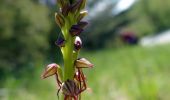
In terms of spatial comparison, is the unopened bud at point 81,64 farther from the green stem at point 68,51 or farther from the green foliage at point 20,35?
the green foliage at point 20,35

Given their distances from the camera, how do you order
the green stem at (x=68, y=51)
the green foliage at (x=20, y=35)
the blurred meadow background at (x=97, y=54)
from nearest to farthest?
the green stem at (x=68, y=51)
the blurred meadow background at (x=97, y=54)
the green foliage at (x=20, y=35)

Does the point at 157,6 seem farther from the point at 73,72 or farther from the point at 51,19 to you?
the point at 73,72

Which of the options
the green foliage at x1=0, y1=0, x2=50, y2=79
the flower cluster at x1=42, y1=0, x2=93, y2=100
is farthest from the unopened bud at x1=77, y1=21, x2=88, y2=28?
the green foliage at x1=0, y1=0, x2=50, y2=79

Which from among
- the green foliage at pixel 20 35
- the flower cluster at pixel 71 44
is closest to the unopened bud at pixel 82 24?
the flower cluster at pixel 71 44

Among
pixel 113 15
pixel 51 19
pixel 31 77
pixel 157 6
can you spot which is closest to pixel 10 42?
pixel 31 77

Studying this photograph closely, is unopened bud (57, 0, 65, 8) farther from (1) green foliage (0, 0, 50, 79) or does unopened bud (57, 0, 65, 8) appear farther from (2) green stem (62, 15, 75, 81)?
(1) green foliage (0, 0, 50, 79)

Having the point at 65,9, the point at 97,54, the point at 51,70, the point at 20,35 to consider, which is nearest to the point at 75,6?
the point at 65,9
